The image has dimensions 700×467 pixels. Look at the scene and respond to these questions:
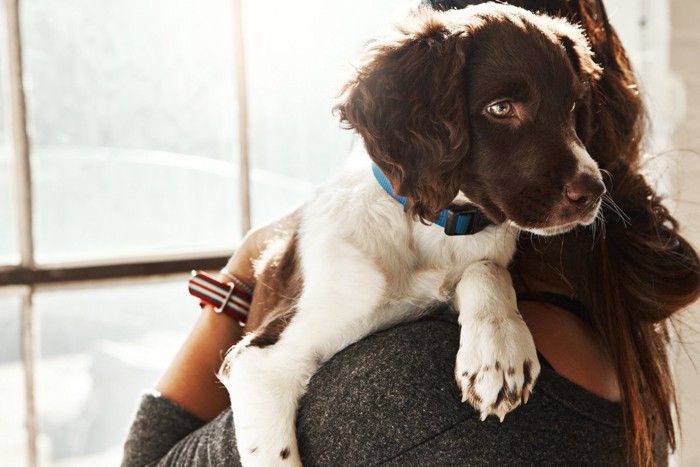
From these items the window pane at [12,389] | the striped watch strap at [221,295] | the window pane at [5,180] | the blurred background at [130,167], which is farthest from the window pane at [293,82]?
the striped watch strap at [221,295]

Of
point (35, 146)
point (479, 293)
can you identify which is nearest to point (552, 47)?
point (479, 293)

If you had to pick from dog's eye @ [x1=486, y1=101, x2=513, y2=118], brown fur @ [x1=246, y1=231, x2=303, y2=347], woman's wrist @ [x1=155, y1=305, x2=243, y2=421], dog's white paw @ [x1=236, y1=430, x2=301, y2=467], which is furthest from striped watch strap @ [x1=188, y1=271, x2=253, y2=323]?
dog's eye @ [x1=486, y1=101, x2=513, y2=118]

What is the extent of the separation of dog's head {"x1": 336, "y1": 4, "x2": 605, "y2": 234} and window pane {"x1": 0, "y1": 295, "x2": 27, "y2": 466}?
2.24 meters

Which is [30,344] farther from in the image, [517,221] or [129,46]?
[517,221]

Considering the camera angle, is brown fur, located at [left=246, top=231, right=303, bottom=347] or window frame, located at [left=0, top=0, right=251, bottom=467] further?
window frame, located at [left=0, top=0, right=251, bottom=467]

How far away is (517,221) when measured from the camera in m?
1.12

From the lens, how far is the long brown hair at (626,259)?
3.62 feet

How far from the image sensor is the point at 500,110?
1127 millimetres

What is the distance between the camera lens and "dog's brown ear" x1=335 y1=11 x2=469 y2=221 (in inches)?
43.0

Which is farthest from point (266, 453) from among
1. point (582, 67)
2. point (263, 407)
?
point (582, 67)

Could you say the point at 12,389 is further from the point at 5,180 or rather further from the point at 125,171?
the point at 125,171

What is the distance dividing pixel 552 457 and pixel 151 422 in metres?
0.76

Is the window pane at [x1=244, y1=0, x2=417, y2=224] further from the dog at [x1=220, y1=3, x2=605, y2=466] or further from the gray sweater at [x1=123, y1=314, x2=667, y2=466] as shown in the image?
the gray sweater at [x1=123, y1=314, x2=667, y2=466]

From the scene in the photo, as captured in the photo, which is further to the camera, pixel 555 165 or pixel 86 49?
pixel 86 49
